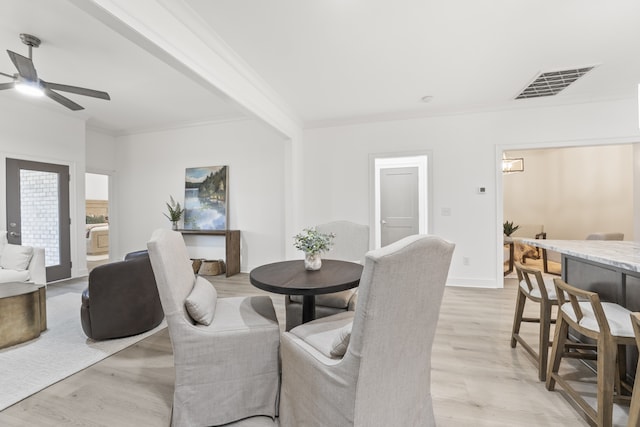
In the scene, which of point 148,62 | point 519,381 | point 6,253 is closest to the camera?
point 519,381

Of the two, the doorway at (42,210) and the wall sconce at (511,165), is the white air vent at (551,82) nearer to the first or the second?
the wall sconce at (511,165)

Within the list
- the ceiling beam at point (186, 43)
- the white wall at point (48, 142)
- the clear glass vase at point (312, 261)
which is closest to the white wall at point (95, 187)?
the white wall at point (48, 142)

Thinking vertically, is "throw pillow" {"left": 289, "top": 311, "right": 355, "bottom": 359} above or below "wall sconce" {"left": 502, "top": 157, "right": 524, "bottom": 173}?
below

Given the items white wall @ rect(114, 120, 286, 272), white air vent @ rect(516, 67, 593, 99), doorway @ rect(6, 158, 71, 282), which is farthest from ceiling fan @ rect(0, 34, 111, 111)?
white air vent @ rect(516, 67, 593, 99)

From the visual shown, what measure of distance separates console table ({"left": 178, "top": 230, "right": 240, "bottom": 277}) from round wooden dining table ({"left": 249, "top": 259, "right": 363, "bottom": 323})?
2.80 metres

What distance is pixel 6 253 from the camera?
317cm

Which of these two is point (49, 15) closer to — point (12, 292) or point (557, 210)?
point (12, 292)

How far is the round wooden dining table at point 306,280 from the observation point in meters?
1.54

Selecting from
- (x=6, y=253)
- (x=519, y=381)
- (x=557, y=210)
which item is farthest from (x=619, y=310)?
(x=557, y=210)

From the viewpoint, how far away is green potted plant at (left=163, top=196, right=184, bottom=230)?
16.7 feet

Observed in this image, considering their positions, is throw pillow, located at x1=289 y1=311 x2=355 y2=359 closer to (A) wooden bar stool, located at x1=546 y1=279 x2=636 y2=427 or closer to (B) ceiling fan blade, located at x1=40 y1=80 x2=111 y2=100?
(A) wooden bar stool, located at x1=546 y1=279 x2=636 y2=427

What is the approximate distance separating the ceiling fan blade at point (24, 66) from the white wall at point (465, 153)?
133 inches

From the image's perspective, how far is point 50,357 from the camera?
216 centimetres

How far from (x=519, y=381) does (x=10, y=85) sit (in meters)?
4.99
